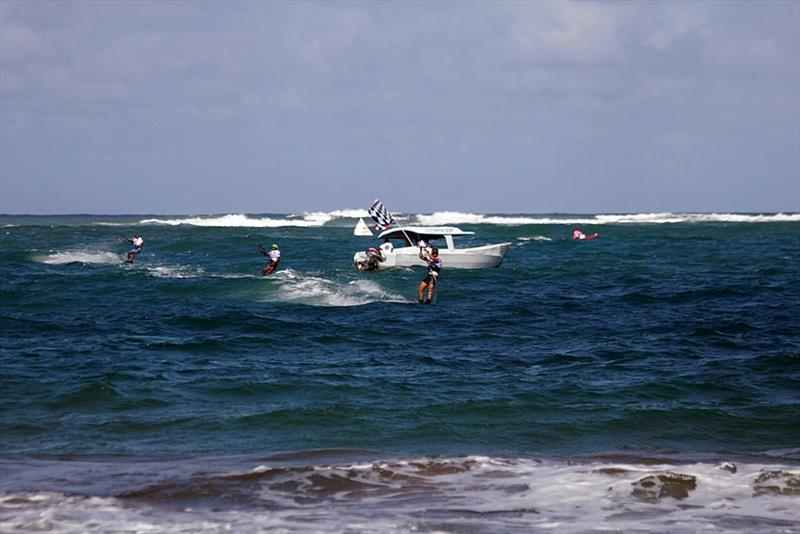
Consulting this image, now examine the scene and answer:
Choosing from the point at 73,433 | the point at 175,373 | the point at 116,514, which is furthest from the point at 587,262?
the point at 116,514

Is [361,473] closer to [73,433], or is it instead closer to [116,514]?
[116,514]

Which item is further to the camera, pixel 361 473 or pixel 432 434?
pixel 432 434

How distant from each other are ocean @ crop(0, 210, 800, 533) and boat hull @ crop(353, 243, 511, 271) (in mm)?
7438

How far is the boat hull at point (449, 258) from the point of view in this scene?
35.1 m

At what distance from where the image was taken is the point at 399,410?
1316 cm

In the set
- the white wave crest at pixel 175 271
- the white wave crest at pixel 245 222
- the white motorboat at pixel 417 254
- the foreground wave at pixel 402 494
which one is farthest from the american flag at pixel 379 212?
the white wave crest at pixel 245 222

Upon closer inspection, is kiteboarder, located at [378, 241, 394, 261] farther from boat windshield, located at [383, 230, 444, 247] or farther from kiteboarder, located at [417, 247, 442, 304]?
kiteboarder, located at [417, 247, 442, 304]

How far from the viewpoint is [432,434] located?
12102 mm

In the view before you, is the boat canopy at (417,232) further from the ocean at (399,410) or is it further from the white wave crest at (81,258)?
the white wave crest at (81,258)

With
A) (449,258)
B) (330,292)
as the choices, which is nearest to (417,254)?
(449,258)

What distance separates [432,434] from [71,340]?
9423mm

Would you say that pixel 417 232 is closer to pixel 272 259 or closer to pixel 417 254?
pixel 417 254

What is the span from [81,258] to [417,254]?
16.4m

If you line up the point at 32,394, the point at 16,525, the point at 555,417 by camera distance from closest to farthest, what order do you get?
the point at 16,525 < the point at 555,417 < the point at 32,394
